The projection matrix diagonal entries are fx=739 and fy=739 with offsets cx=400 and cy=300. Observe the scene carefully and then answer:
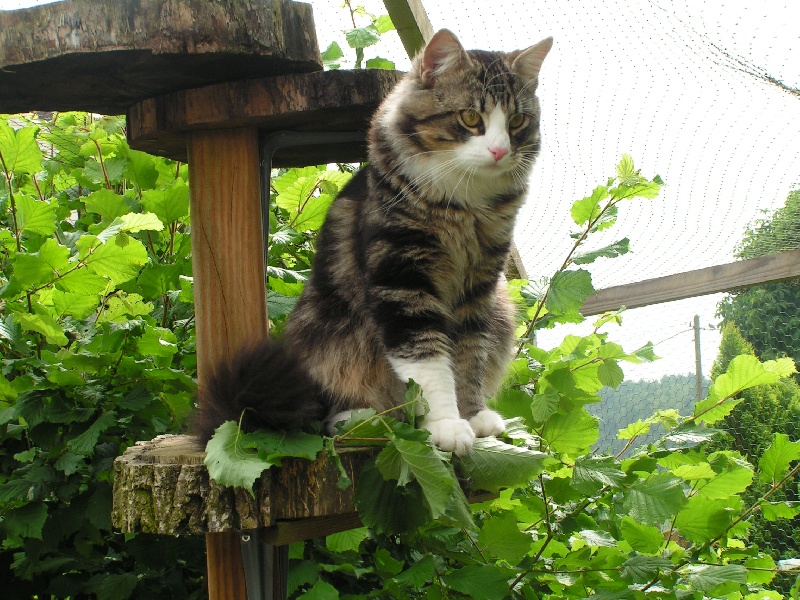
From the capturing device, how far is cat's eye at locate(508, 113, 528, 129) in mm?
1633

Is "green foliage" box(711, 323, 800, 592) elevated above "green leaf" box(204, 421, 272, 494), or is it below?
below

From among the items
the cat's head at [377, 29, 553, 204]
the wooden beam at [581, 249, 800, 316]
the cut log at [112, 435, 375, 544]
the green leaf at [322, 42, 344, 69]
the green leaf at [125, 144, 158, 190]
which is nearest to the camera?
the cut log at [112, 435, 375, 544]

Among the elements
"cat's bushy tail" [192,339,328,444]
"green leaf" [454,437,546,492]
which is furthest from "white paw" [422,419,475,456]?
"cat's bushy tail" [192,339,328,444]

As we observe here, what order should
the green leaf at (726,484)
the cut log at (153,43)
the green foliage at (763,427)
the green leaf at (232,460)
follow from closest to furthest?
the green leaf at (232,460) < the cut log at (153,43) < the green leaf at (726,484) < the green foliage at (763,427)

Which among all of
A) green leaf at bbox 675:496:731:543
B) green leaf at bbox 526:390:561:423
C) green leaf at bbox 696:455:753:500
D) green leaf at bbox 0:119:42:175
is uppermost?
Result: green leaf at bbox 0:119:42:175

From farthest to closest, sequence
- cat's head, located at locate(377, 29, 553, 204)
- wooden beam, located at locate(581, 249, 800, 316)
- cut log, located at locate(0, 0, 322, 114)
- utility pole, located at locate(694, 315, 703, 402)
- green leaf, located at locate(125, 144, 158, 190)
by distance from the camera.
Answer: utility pole, located at locate(694, 315, 703, 402) → wooden beam, located at locate(581, 249, 800, 316) → green leaf, located at locate(125, 144, 158, 190) → cat's head, located at locate(377, 29, 553, 204) → cut log, located at locate(0, 0, 322, 114)

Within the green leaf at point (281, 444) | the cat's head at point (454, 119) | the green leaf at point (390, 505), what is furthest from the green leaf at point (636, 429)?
the green leaf at point (281, 444)

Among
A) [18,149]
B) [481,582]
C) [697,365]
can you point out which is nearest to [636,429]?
[481,582]

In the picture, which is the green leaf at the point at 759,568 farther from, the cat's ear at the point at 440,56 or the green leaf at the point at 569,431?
the cat's ear at the point at 440,56

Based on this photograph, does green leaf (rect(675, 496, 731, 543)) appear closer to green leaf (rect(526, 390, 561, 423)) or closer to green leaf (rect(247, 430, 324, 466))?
green leaf (rect(526, 390, 561, 423))

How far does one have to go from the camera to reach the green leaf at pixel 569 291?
1656mm

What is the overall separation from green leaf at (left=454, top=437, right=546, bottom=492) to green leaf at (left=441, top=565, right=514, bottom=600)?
0.50 ft

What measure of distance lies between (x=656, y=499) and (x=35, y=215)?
1351 mm

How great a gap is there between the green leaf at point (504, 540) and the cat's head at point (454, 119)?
2.22 ft
